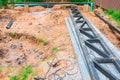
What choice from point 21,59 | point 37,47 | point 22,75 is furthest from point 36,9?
point 22,75

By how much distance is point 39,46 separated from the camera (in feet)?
29.9

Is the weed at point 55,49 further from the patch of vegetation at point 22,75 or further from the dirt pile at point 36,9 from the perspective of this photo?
the dirt pile at point 36,9

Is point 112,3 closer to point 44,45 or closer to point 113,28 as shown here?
point 113,28

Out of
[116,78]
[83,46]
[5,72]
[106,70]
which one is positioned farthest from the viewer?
[83,46]

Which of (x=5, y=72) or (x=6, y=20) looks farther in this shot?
(x=6, y=20)

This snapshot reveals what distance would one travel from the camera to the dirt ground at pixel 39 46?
6341 mm

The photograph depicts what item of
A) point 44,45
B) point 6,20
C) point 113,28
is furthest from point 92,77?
point 6,20

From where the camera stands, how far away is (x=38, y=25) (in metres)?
11.2

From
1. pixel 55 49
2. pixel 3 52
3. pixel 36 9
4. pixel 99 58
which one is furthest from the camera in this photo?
pixel 36 9

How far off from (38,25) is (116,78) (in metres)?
6.39

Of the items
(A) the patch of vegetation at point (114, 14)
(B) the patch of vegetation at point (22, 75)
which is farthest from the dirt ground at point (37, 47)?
(A) the patch of vegetation at point (114, 14)

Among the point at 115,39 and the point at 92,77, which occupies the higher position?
the point at 92,77

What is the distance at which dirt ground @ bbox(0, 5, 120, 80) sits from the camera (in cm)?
634

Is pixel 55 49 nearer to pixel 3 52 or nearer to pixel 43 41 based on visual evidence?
pixel 43 41
